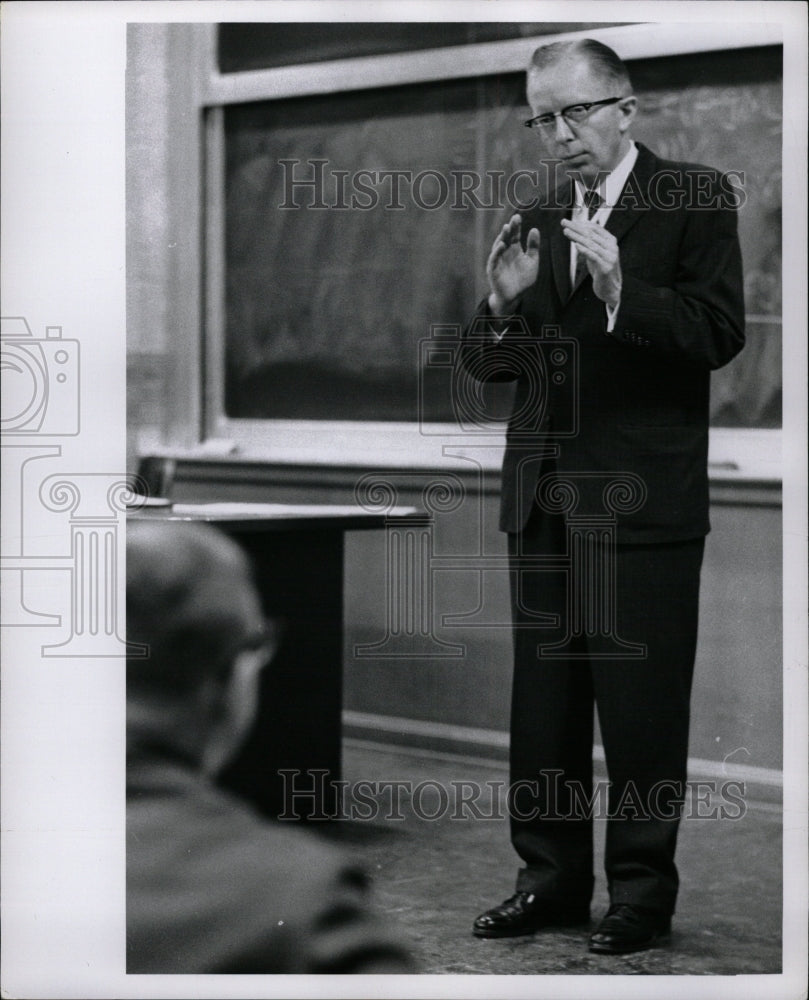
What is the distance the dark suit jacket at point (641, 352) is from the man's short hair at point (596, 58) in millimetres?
165

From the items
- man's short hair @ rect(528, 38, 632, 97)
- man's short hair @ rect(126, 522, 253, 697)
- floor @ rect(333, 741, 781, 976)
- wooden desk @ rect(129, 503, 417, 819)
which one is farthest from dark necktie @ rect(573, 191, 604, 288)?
floor @ rect(333, 741, 781, 976)

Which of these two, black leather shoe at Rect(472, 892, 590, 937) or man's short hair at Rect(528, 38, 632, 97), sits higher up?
man's short hair at Rect(528, 38, 632, 97)

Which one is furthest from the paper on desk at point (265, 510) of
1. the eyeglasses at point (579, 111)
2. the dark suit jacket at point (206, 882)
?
the eyeglasses at point (579, 111)

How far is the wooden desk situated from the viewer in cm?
393

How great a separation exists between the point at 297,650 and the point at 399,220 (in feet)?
3.62

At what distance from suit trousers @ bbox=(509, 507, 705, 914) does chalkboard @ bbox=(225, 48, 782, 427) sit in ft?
1.36

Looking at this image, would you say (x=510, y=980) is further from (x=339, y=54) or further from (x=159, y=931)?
(x=339, y=54)

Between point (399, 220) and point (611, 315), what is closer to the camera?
point (611, 315)

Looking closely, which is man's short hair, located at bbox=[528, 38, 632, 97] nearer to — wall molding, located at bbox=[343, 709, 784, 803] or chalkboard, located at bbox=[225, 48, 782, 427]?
chalkboard, located at bbox=[225, 48, 782, 427]

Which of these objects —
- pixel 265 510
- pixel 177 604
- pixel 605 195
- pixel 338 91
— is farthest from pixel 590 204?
pixel 177 604

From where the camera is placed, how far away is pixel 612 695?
386 centimetres

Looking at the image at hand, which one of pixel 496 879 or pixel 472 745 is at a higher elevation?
pixel 472 745

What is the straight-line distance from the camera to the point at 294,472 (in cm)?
460

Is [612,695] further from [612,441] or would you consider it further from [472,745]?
[612,441]
